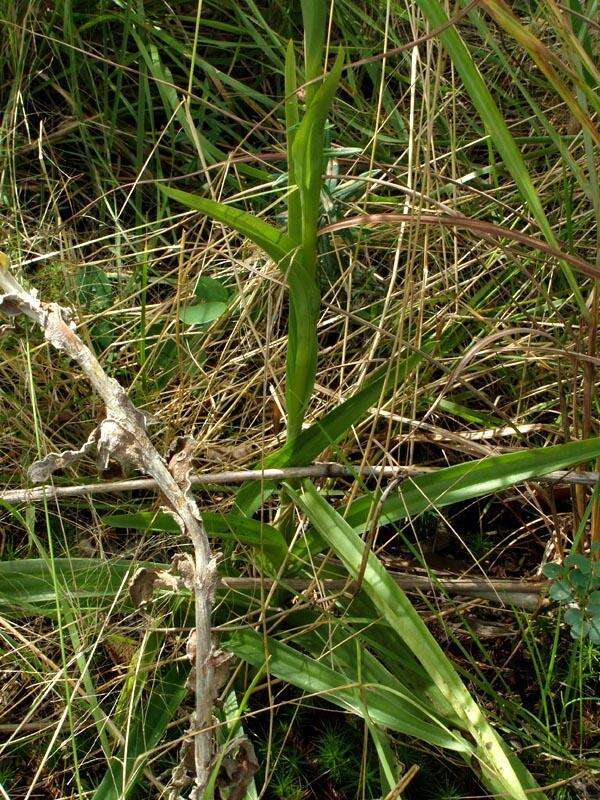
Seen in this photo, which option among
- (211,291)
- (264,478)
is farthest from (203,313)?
(264,478)

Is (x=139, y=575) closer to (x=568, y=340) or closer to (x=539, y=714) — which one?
(x=539, y=714)

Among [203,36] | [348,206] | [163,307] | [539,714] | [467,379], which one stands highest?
[203,36]

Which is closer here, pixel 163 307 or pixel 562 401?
pixel 562 401

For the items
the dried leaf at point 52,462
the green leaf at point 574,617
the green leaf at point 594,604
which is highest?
the dried leaf at point 52,462

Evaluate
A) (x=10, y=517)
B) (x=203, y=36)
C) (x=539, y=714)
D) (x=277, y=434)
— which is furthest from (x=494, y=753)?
(x=203, y=36)

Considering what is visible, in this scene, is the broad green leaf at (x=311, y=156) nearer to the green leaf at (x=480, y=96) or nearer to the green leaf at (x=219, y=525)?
the green leaf at (x=480, y=96)

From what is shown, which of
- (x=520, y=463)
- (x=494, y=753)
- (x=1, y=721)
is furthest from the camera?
(x=1, y=721)

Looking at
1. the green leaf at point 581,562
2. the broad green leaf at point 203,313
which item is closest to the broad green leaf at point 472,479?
the green leaf at point 581,562
